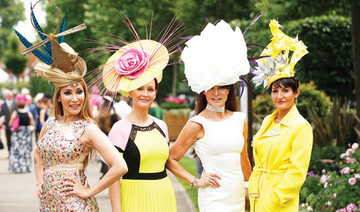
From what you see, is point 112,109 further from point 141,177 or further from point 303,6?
point 141,177

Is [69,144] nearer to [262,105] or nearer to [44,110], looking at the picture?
[262,105]

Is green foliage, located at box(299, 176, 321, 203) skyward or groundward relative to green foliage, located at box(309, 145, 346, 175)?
groundward

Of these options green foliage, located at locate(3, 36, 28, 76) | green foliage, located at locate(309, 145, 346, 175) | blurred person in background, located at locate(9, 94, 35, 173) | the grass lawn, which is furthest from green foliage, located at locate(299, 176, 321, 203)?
green foliage, located at locate(3, 36, 28, 76)

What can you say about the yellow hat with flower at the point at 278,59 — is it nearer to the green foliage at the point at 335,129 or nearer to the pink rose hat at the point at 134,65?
the pink rose hat at the point at 134,65

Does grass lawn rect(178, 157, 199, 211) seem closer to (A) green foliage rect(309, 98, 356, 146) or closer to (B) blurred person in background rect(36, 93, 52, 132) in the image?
(A) green foliage rect(309, 98, 356, 146)

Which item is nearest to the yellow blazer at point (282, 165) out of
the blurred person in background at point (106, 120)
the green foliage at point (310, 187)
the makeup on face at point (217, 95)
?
the makeup on face at point (217, 95)

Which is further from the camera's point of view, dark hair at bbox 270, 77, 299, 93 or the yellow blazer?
dark hair at bbox 270, 77, 299, 93

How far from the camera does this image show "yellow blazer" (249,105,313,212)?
11.6 feet

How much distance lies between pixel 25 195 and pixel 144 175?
6.34m

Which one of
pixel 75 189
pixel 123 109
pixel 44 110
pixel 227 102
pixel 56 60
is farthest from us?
pixel 44 110

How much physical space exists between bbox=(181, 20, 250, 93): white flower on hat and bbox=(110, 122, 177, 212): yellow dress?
1.81 ft

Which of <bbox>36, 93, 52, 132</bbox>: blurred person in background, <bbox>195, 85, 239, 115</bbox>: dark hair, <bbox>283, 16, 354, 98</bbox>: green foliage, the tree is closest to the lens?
<bbox>195, 85, 239, 115</bbox>: dark hair

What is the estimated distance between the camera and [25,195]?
9.36m

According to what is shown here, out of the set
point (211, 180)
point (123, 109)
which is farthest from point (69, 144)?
point (123, 109)
